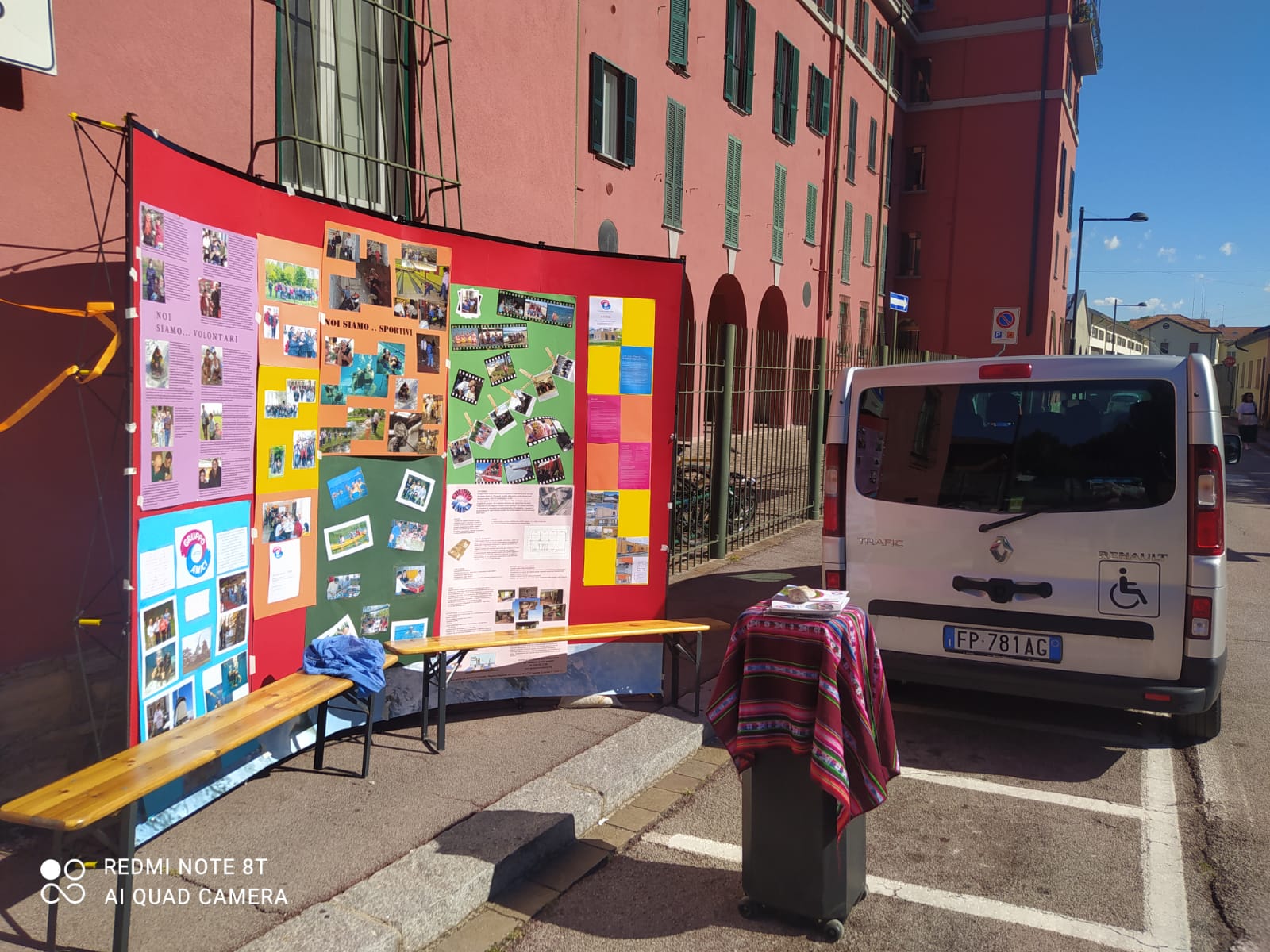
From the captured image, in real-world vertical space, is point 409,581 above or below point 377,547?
below

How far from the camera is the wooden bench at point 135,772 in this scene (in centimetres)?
305

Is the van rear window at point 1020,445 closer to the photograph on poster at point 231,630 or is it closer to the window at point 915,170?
the photograph on poster at point 231,630

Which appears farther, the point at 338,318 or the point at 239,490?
the point at 338,318

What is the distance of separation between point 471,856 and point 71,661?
2.22 m

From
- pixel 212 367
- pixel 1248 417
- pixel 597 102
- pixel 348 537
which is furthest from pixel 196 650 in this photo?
pixel 1248 417

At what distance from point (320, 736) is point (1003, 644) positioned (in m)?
3.41

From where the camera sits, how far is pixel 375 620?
200 inches

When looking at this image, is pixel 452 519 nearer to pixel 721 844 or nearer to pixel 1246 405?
pixel 721 844

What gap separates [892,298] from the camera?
2048 centimetres

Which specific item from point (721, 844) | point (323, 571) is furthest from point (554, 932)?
point (323, 571)

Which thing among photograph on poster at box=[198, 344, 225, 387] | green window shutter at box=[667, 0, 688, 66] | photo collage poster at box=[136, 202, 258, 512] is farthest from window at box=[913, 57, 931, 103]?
photograph on poster at box=[198, 344, 225, 387]

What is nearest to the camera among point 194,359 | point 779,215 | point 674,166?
point 194,359

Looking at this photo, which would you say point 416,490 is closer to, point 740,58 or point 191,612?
point 191,612

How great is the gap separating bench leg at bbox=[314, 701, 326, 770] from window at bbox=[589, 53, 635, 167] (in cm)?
1080
